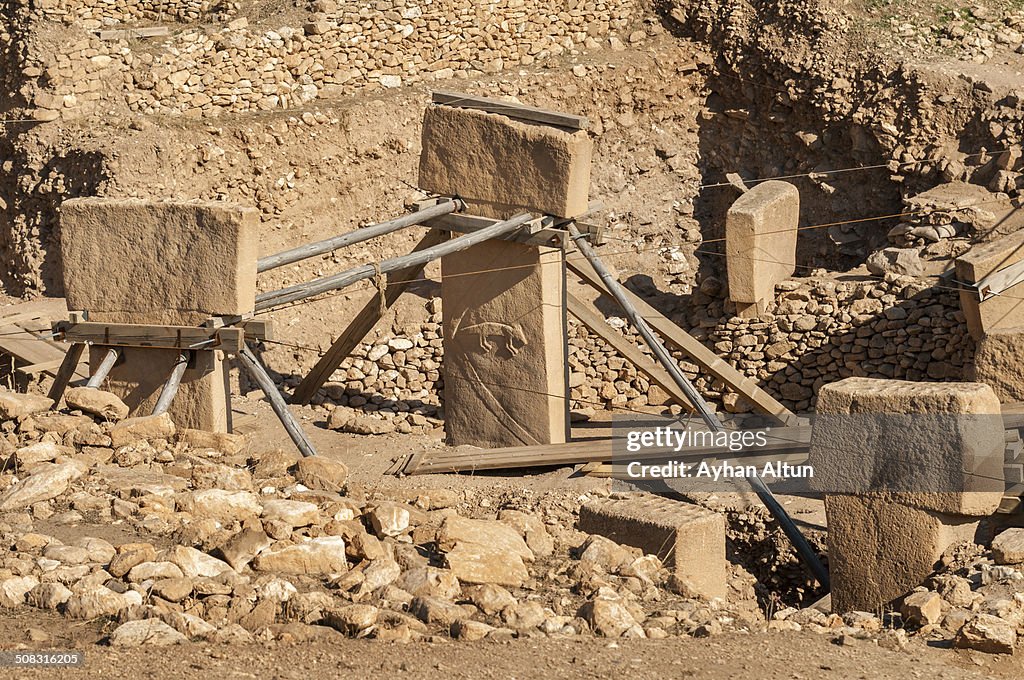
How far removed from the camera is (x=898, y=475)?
25.1ft

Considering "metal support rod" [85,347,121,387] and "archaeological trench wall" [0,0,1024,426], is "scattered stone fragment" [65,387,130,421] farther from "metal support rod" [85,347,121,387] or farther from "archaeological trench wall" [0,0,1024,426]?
"archaeological trench wall" [0,0,1024,426]

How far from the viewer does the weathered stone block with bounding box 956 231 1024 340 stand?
11.5 metres

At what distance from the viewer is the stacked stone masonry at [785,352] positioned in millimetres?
12648

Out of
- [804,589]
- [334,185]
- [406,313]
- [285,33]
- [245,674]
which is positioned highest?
[285,33]

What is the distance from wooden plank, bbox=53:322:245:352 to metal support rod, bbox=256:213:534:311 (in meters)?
0.38

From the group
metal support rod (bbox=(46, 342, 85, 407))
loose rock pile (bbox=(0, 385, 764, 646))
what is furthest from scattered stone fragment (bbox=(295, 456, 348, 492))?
metal support rod (bbox=(46, 342, 85, 407))

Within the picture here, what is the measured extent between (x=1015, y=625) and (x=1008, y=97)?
9069 millimetres

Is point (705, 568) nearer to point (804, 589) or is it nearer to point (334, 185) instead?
point (804, 589)

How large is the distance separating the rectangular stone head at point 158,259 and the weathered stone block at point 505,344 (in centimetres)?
285

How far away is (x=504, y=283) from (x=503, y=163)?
105 centimetres

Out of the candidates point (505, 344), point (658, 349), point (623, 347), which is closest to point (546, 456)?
point (505, 344)

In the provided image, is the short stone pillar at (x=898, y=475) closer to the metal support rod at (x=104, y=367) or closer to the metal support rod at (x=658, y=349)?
the metal support rod at (x=658, y=349)

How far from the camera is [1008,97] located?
14.0 meters

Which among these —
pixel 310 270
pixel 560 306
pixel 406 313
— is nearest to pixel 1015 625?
pixel 560 306
